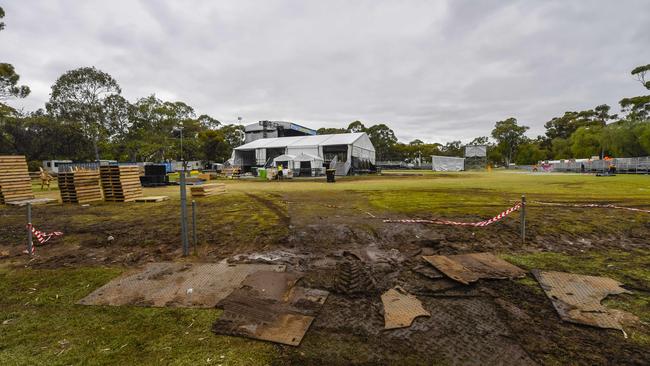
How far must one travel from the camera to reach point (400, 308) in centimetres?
336

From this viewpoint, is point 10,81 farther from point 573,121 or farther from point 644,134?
point 573,121

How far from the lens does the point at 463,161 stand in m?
59.1

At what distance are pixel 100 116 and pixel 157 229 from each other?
48595mm

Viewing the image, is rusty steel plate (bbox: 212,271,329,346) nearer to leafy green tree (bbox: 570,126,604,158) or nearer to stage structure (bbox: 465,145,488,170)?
stage structure (bbox: 465,145,488,170)

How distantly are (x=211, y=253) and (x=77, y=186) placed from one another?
10.6 metres

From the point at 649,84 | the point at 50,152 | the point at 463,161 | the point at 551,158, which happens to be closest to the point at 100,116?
the point at 50,152

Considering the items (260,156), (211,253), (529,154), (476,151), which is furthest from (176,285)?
(529,154)

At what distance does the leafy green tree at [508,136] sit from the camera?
89.1 m

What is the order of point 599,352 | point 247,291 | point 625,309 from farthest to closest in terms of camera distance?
point 247,291
point 625,309
point 599,352

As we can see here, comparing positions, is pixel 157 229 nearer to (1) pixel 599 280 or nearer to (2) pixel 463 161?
(1) pixel 599 280

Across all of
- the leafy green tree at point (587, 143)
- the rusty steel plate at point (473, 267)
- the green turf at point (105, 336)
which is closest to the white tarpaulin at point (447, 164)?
the leafy green tree at point (587, 143)

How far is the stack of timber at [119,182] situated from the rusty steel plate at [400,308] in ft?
41.2

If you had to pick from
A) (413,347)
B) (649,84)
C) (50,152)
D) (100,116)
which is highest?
(649,84)

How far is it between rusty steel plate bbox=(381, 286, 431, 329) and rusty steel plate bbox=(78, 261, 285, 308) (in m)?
1.84
